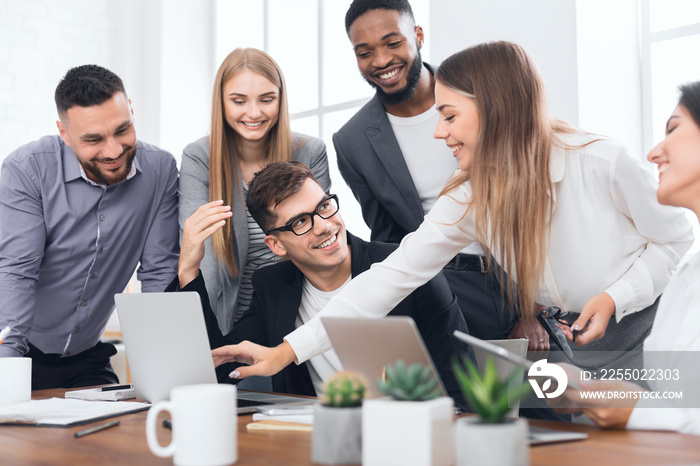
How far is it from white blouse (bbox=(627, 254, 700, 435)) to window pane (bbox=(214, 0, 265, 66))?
4.43 meters

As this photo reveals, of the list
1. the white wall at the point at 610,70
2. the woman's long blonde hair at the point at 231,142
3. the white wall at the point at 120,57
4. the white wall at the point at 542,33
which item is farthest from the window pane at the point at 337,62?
the woman's long blonde hair at the point at 231,142

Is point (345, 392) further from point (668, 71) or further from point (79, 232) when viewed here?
point (668, 71)

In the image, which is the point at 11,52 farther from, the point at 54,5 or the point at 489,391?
the point at 489,391

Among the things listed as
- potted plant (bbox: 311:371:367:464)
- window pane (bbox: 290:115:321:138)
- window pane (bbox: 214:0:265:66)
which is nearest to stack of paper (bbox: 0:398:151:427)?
potted plant (bbox: 311:371:367:464)

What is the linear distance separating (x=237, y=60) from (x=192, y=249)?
2.43 feet

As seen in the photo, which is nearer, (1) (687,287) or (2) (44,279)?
(1) (687,287)

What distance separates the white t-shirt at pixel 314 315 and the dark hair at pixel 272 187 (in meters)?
0.24

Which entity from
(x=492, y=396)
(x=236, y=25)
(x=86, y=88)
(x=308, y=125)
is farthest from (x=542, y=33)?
(x=236, y=25)

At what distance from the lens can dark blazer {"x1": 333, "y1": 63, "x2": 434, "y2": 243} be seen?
2404 millimetres

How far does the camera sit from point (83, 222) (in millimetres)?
2324

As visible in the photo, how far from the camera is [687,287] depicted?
125cm

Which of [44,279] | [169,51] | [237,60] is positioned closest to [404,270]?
[237,60]

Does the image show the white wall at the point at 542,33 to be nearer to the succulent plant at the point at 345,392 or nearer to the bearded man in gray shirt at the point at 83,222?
the bearded man in gray shirt at the point at 83,222

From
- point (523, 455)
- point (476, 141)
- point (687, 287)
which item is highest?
point (476, 141)
